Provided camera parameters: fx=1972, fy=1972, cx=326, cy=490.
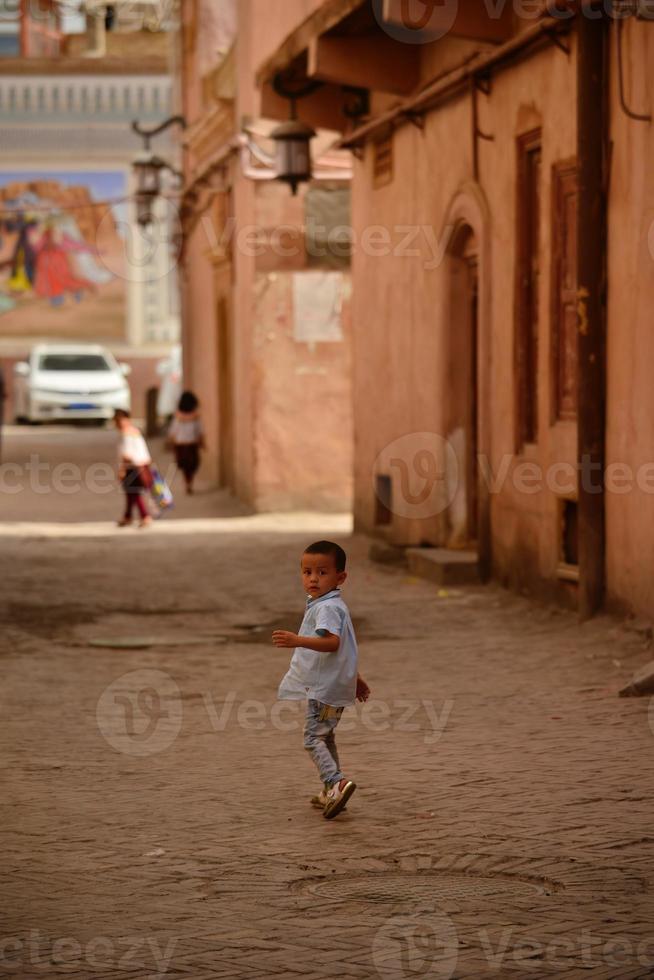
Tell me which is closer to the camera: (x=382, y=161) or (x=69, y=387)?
(x=382, y=161)

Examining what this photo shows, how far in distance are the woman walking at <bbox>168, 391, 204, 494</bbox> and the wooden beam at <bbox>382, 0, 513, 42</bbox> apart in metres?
11.7

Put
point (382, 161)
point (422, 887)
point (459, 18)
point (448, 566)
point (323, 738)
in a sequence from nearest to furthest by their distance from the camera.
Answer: point (422, 887), point (323, 738), point (459, 18), point (448, 566), point (382, 161)

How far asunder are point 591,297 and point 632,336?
487 millimetres

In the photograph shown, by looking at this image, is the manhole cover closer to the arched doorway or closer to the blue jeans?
the blue jeans

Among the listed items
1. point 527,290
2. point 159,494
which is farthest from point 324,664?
point 159,494

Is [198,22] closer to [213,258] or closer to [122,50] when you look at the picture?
[213,258]

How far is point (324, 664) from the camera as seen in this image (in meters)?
7.04

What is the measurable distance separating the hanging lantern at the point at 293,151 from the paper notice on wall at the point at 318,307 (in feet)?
14.0

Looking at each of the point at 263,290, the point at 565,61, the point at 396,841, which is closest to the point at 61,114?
the point at 263,290

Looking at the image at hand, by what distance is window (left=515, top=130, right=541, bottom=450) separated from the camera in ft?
42.8

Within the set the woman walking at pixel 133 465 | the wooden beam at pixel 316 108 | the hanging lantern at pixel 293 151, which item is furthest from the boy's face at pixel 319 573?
the woman walking at pixel 133 465

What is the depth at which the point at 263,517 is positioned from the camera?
2098cm

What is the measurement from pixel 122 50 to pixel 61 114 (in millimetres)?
5423

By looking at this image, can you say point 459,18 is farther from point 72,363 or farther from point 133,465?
point 72,363
